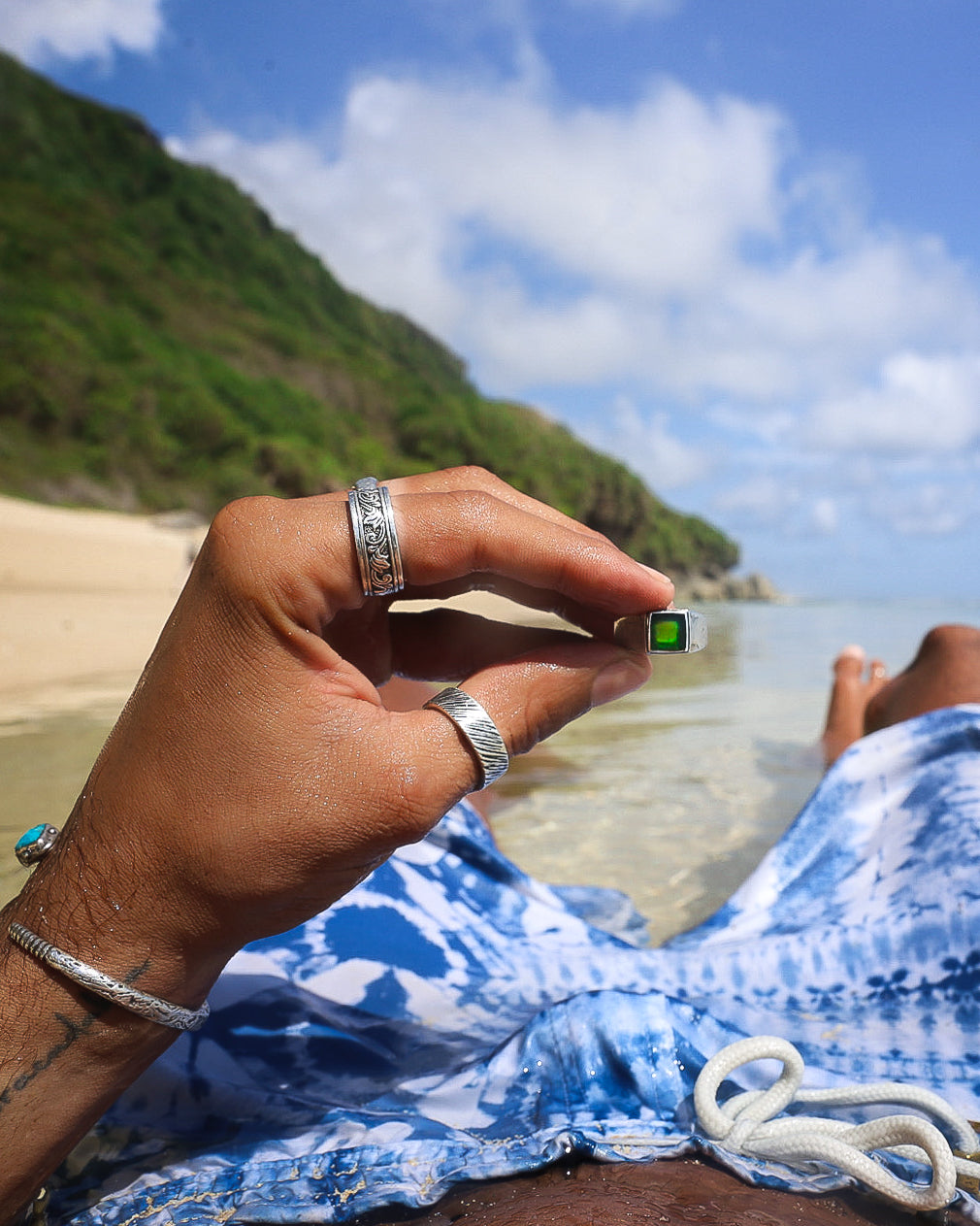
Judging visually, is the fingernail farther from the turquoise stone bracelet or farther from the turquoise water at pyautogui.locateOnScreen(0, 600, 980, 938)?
the turquoise water at pyautogui.locateOnScreen(0, 600, 980, 938)

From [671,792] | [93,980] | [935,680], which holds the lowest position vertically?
[671,792]

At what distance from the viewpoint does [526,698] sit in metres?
0.84

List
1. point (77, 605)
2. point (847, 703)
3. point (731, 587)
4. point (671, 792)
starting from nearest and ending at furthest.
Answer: point (671, 792)
point (847, 703)
point (77, 605)
point (731, 587)

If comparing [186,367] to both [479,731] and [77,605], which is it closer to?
[77,605]

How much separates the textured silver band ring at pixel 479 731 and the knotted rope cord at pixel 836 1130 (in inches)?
18.9

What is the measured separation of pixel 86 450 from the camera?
2366cm

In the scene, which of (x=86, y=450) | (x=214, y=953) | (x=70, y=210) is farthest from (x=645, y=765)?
(x=70, y=210)

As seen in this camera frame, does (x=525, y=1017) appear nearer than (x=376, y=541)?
No

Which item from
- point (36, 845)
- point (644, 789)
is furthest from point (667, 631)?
point (644, 789)

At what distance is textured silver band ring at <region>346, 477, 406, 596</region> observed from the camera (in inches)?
29.7

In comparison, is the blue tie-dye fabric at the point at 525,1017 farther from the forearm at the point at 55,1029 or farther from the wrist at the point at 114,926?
the wrist at the point at 114,926

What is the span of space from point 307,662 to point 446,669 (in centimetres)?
28

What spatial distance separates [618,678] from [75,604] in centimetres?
690

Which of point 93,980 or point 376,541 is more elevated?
point 376,541
